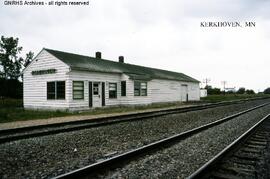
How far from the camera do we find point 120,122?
1209 centimetres

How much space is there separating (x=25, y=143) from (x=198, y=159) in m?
5.11

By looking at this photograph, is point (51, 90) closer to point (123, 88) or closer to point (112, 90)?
point (112, 90)

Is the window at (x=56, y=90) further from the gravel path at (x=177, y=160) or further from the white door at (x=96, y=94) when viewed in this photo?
the gravel path at (x=177, y=160)

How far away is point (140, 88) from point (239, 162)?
773 inches

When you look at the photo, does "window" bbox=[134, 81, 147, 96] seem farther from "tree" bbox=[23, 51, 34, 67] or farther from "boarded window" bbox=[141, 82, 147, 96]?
"tree" bbox=[23, 51, 34, 67]

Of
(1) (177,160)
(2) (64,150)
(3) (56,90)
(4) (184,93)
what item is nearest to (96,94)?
(3) (56,90)

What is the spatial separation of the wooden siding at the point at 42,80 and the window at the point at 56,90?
0.31 metres

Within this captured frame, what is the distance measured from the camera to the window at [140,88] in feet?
78.9

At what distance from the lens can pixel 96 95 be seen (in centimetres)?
2056

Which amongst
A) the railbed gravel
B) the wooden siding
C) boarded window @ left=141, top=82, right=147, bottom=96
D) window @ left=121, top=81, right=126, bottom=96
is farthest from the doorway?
the railbed gravel

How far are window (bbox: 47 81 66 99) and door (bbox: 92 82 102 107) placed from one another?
2.66 metres

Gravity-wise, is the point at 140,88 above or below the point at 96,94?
above

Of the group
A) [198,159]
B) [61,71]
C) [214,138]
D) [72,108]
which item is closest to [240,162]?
[198,159]

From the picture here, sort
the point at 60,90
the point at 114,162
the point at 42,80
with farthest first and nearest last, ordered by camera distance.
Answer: the point at 42,80 < the point at 60,90 < the point at 114,162
